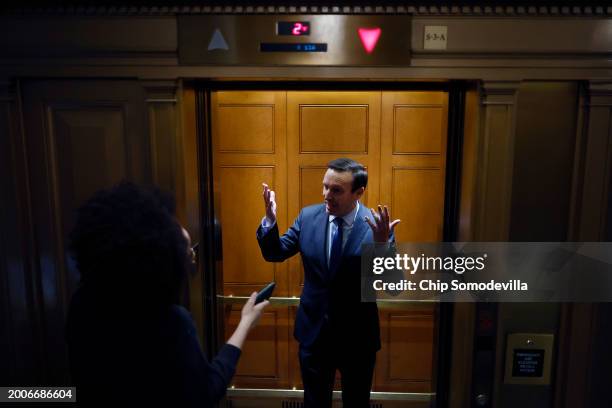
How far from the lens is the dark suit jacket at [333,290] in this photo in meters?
2.21

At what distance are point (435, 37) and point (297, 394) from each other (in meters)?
2.14

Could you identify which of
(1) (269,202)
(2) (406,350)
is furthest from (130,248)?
(2) (406,350)

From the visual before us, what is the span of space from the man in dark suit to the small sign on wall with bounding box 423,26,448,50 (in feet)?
2.06

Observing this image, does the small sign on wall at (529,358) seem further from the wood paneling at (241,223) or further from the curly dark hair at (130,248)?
the curly dark hair at (130,248)

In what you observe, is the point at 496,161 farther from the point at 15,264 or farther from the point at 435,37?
the point at 15,264

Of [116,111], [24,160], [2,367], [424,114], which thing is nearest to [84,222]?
[116,111]

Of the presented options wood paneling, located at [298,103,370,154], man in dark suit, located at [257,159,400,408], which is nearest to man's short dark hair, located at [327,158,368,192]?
man in dark suit, located at [257,159,400,408]

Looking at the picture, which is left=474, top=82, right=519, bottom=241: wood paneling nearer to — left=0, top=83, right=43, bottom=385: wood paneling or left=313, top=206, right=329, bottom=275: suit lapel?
left=313, top=206, right=329, bottom=275: suit lapel

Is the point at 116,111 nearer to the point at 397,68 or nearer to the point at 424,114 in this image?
the point at 397,68

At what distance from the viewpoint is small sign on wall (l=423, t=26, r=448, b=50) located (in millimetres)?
1885

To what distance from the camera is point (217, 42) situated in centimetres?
192

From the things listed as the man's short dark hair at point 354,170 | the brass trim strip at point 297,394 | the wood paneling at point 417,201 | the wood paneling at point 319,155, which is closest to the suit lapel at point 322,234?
the man's short dark hair at point 354,170

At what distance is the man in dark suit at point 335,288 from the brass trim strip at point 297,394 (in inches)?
19.1

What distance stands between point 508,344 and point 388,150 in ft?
3.88
